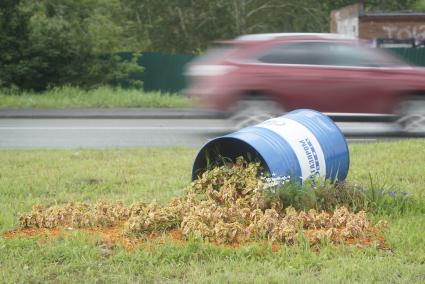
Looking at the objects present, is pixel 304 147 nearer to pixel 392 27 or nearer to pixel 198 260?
pixel 198 260

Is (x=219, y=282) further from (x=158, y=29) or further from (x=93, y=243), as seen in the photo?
(x=158, y=29)

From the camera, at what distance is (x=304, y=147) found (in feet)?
21.0

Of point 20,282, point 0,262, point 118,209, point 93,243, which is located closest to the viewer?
point 20,282

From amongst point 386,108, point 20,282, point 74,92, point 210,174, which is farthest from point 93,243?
point 74,92

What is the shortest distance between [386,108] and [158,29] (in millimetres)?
29528

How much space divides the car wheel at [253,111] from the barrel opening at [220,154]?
529cm

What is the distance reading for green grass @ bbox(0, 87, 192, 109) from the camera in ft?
64.2

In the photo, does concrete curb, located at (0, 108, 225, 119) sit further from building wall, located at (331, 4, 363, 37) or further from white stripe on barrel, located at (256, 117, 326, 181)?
building wall, located at (331, 4, 363, 37)

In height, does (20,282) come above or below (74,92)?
above

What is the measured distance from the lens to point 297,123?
22.0ft

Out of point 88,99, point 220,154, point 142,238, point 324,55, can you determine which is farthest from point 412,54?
point 142,238

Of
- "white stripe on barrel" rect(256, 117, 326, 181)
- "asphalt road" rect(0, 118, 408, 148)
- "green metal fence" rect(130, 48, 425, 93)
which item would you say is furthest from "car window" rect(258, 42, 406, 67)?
"green metal fence" rect(130, 48, 425, 93)

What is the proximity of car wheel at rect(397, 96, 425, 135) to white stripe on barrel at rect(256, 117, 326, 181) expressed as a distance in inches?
266

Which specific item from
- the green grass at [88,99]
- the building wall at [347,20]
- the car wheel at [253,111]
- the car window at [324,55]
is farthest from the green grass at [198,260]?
the building wall at [347,20]
